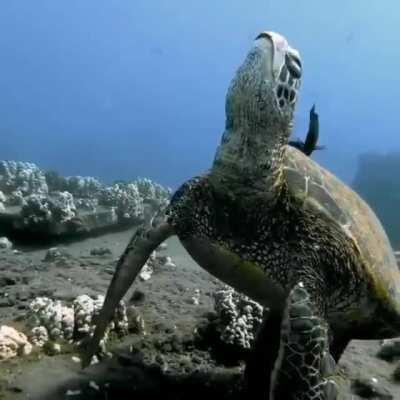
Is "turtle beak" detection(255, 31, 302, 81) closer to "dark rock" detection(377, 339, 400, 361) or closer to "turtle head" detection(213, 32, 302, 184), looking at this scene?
"turtle head" detection(213, 32, 302, 184)

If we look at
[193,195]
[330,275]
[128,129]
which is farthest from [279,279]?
[128,129]

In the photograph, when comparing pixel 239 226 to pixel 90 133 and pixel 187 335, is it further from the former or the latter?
pixel 90 133

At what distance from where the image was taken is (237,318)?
398cm

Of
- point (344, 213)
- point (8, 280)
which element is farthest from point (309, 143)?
point (8, 280)

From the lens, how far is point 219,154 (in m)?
3.09

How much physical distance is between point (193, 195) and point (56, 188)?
368 inches

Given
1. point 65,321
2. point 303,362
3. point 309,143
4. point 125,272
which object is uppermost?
point 309,143

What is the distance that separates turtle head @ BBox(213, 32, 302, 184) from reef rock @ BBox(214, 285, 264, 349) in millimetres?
1410

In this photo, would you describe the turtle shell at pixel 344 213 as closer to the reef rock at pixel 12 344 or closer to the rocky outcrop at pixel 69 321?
the rocky outcrop at pixel 69 321

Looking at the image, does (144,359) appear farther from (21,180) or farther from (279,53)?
(21,180)

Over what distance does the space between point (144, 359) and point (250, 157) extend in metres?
1.67

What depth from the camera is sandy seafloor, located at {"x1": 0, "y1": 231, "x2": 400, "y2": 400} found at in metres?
3.17

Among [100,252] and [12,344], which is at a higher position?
[12,344]

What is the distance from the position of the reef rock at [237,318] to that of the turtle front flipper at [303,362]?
129 centimetres
